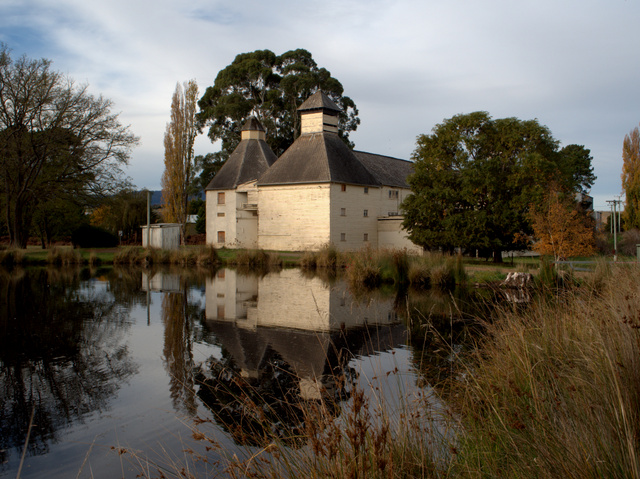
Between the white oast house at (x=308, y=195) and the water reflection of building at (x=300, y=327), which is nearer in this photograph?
the water reflection of building at (x=300, y=327)

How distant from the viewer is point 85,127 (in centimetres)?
3203

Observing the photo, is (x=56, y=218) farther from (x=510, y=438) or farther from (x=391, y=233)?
(x=510, y=438)

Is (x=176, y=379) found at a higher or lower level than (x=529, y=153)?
lower

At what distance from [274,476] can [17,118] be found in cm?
3194

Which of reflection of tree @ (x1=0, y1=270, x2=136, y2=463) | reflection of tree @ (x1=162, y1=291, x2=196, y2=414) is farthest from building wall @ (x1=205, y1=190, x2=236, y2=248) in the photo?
reflection of tree @ (x1=162, y1=291, x2=196, y2=414)

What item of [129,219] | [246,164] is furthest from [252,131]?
[129,219]

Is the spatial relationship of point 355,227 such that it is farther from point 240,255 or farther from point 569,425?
point 569,425

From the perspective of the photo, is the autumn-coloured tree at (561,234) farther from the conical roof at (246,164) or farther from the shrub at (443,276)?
the conical roof at (246,164)

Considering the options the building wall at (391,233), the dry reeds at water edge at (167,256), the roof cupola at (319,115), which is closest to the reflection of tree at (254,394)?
the dry reeds at water edge at (167,256)

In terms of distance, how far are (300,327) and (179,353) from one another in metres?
3.06

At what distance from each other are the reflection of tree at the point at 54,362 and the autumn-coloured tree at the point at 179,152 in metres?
29.0

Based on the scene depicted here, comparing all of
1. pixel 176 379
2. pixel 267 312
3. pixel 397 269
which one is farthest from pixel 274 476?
pixel 397 269

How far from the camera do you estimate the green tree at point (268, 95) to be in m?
45.8

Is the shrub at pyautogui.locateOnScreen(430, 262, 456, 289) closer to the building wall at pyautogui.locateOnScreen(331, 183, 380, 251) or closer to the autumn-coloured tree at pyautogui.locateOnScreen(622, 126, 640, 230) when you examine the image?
the building wall at pyautogui.locateOnScreen(331, 183, 380, 251)
